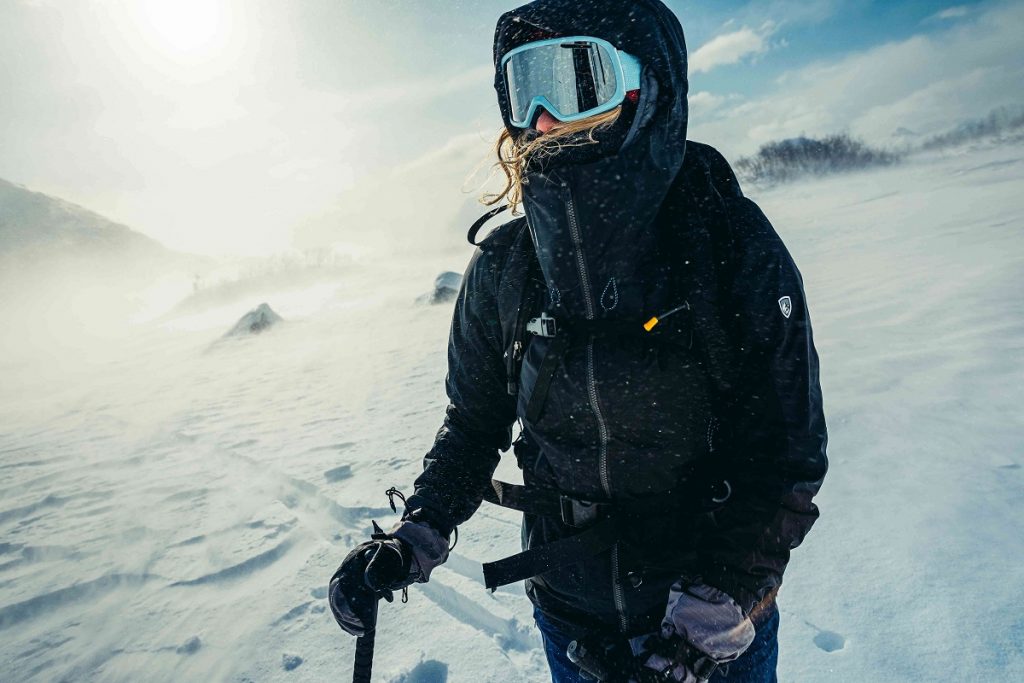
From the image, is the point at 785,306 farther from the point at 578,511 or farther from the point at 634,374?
the point at 578,511

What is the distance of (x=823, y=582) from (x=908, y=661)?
1.50ft

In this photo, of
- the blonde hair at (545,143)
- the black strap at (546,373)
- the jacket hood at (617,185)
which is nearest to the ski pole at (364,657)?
the black strap at (546,373)

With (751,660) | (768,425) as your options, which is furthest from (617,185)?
(751,660)

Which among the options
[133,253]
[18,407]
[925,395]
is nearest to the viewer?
[925,395]

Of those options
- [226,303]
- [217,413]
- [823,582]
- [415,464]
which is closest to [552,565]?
[823,582]

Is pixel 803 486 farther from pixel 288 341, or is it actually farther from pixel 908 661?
pixel 288 341

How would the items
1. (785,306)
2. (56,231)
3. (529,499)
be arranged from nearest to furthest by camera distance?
1. (785,306)
2. (529,499)
3. (56,231)

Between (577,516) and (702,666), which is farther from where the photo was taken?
(577,516)

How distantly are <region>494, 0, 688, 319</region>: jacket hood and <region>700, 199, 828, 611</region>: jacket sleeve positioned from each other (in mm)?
199

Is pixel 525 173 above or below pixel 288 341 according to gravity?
above

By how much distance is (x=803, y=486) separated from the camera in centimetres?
104

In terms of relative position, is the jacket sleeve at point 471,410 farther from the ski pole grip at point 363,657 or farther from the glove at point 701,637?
the glove at point 701,637

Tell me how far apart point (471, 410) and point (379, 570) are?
1.57 feet

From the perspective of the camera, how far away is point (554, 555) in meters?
1.25
